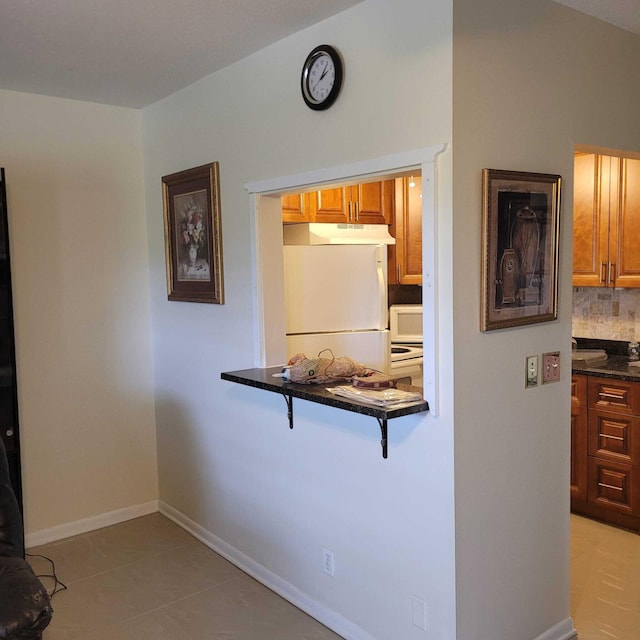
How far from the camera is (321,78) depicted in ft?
8.45

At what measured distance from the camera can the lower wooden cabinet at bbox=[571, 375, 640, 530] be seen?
3.51 metres

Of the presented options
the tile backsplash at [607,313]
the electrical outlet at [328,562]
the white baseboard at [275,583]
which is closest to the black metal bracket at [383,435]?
the electrical outlet at [328,562]

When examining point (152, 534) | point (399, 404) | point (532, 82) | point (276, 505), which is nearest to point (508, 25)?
point (532, 82)

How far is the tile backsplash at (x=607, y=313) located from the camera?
4.00 metres

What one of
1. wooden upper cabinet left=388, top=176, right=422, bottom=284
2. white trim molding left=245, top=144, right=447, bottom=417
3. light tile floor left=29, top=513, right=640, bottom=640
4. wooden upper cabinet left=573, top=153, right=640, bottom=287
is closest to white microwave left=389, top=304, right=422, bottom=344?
wooden upper cabinet left=388, top=176, right=422, bottom=284

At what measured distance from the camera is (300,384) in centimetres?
263

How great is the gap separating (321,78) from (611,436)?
8.39 feet

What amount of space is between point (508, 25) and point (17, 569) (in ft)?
7.95

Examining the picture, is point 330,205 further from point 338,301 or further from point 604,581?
point 604,581

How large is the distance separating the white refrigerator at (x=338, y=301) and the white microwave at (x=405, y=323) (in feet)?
2.87

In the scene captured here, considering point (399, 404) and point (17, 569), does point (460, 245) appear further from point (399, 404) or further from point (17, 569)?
point (17, 569)

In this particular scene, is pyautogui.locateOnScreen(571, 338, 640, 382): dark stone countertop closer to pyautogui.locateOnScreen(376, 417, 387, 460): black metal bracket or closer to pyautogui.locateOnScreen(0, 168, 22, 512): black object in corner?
pyautogui.locateOnScreen(376, 417, 387, 460): black metal bracket

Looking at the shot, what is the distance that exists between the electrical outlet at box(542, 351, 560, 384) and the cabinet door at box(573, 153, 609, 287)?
4.99 feet

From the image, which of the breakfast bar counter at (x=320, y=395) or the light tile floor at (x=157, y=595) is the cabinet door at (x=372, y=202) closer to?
the breakfast bar counter at (x=320, y=395)
